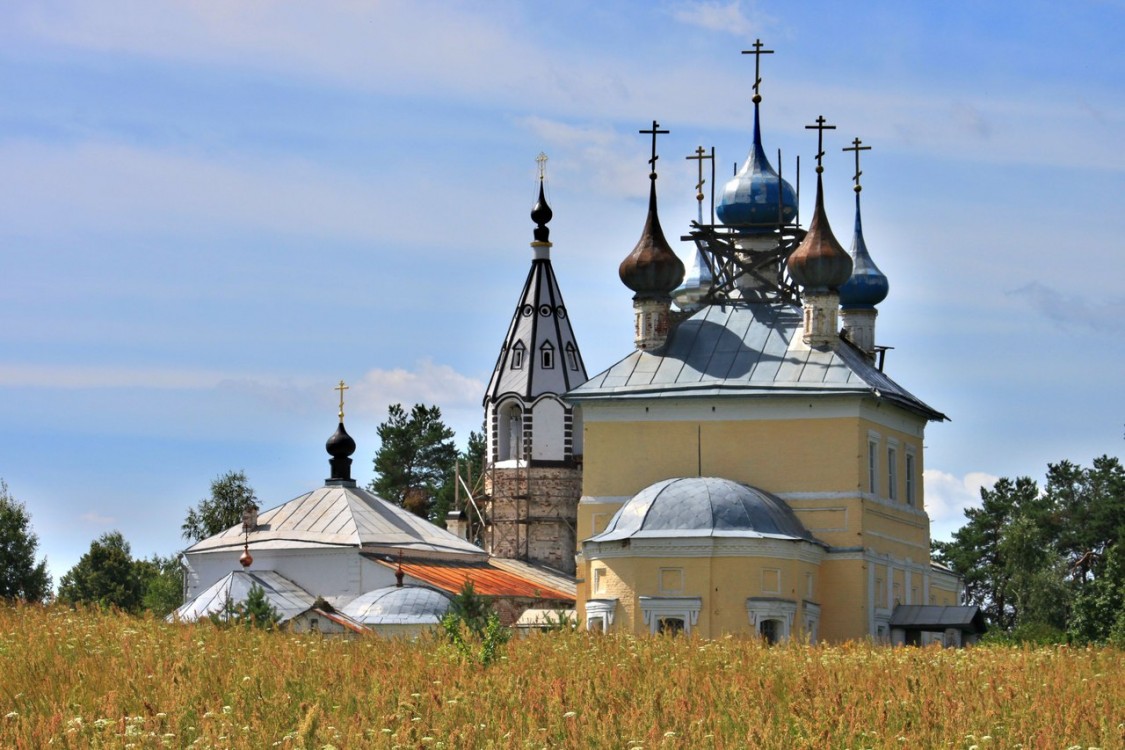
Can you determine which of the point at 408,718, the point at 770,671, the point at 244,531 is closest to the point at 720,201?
the point at 244,531

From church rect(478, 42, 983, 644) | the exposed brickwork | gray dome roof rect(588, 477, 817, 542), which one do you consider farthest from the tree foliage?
gray dome roof rect(588, 477, 817, 542)

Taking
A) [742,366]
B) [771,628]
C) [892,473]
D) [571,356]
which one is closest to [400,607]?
[742,366]

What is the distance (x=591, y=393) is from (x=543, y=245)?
19.0m

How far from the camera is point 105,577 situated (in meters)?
72.9

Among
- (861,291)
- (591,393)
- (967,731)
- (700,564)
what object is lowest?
(967,731)

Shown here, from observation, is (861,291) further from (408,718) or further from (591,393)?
(408,718)

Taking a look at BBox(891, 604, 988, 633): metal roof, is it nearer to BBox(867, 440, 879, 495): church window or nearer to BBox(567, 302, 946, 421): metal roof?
BBox(867, 440, 879, 495): church window

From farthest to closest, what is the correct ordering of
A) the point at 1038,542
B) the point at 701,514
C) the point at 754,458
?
the point at 1038,542, the point at 754,458, the point at 701,514

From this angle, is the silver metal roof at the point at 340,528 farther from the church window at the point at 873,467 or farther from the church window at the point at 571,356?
the church window at the point at 873,467

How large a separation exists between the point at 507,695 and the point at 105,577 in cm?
6177

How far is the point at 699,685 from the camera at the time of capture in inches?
558

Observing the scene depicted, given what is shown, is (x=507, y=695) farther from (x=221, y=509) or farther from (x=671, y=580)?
(x=221, y=509)

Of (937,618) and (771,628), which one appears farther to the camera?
(937,618)

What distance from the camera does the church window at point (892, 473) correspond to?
39.8 m
